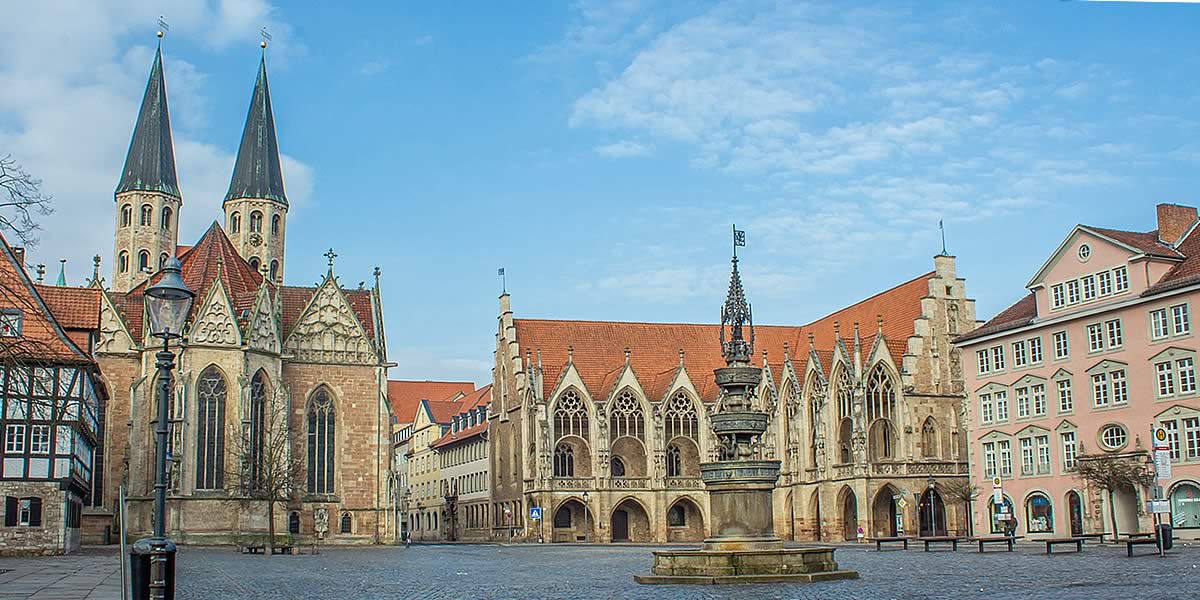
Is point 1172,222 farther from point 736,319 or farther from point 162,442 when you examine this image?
point 162,442

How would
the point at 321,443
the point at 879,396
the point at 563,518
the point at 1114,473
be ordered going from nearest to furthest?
1. the point at 1114,473
2. the point at 321,443
3. the point at 879,396
4. the point at 563,518

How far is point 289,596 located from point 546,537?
162 ft

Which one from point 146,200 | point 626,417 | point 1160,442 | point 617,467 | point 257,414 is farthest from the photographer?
point 146,200

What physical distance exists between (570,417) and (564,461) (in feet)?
8.34

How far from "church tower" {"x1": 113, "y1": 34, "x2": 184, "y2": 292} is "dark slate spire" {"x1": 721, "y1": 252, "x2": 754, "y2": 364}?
5714 centimetres

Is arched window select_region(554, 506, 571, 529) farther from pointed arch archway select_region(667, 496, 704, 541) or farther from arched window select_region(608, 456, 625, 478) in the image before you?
pointed arch archway select_region(667, 496, 704, 541)

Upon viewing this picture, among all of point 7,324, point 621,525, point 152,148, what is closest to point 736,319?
point 7,324

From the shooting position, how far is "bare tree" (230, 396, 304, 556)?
2191 inches

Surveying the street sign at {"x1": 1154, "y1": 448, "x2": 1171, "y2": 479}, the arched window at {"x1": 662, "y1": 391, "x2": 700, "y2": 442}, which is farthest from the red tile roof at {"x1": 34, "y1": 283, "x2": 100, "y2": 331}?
the street sign at {"x1": 1154, "y1": 448, "x2": 1171, "y2": 479}

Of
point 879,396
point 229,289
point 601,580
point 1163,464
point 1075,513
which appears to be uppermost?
point 229,289

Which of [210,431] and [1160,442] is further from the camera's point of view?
[210,431]

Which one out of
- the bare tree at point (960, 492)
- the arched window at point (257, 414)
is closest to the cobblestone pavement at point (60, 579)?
the arched window at point (257, 414)

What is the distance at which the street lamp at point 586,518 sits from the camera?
70.8 m

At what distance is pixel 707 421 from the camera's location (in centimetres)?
7381
